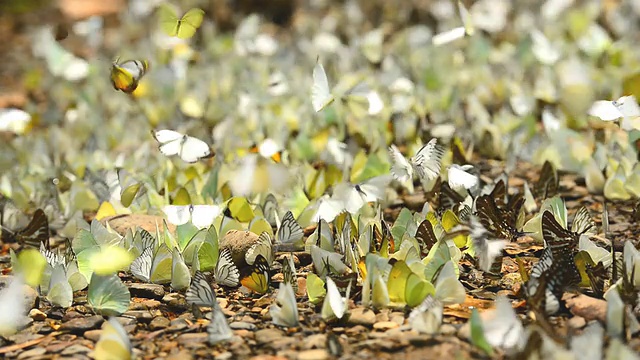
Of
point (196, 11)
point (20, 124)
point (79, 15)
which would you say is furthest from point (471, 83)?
point (79, 15)

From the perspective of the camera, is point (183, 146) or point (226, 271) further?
point (183, 146)

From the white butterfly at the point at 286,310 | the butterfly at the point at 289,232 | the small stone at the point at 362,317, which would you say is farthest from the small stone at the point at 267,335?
the butterfly at the point at 289,232

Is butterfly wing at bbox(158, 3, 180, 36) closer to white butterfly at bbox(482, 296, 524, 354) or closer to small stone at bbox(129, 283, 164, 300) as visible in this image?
small stone at bbox(129, 283, 164, 300)

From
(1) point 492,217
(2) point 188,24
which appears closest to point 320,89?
(2) point 188,24

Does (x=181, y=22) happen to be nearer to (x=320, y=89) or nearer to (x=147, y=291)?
(x=320, y=89)

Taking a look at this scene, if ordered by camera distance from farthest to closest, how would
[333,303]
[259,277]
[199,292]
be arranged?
[259,277], [199,292], [333,303]

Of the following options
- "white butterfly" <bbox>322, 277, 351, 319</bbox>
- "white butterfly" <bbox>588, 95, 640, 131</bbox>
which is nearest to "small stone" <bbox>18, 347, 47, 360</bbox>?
"white butterfly" <bbox>322, 277, 351, 319</bbox>

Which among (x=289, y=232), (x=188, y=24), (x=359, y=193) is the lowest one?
(x=289, y=232)
